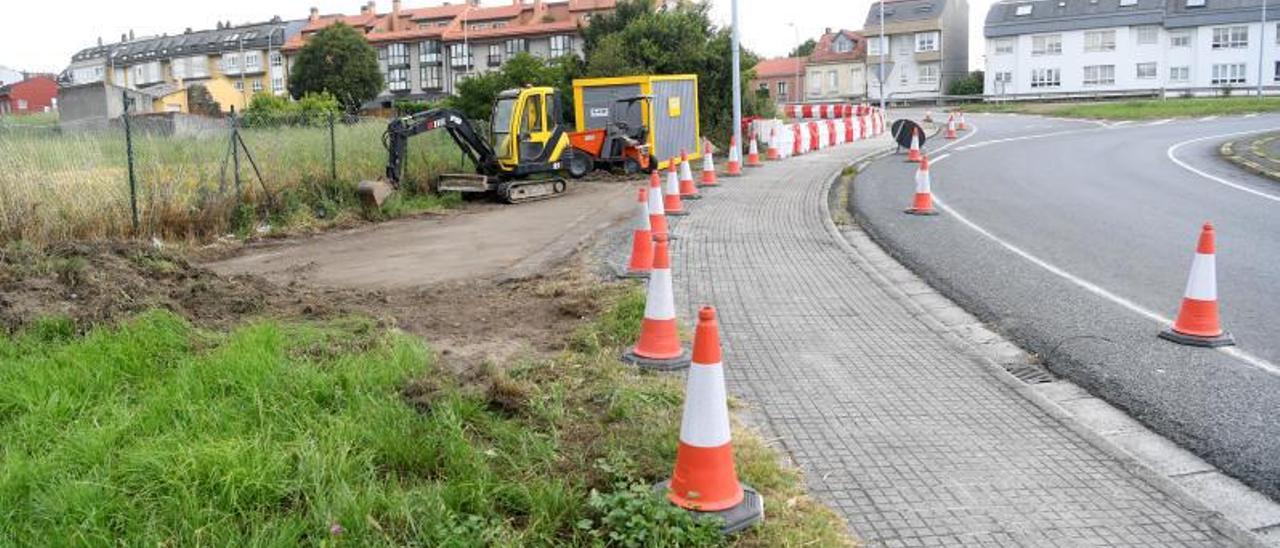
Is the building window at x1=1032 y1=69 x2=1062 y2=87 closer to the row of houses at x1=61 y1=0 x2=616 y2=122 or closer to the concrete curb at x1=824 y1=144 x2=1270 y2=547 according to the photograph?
the row of houses at x1=61 y1=0 x2=616 y2=122

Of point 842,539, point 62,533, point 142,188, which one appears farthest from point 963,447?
point 142,188

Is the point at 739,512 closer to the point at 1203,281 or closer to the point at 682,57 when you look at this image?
the point at 1203,281

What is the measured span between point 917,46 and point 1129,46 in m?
17.8

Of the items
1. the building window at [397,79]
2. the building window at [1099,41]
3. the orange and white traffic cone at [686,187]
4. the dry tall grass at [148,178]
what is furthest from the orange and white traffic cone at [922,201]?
the building window at [397,79]

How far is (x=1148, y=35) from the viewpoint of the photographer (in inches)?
2857

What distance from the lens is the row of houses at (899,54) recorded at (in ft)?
277

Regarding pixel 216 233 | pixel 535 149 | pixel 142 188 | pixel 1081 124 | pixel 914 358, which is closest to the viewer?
pixel 914 358

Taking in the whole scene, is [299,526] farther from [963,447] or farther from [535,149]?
[535,149]

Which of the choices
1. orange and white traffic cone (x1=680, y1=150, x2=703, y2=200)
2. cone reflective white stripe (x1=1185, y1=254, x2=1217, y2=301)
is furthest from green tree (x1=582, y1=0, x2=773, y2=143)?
cone reflective white stripe (x1=1185, y1=254, x2=1217, y2=301)

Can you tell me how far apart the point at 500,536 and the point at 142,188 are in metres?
11.1

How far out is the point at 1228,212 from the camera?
12.9 meters

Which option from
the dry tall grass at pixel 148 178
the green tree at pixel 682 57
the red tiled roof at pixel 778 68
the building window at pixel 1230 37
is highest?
the red tiled roof at pixel 778 68

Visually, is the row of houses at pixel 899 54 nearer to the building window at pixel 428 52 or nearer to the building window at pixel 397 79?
the building window at pixel 428 52

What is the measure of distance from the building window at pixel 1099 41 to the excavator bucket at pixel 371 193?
238 feet
